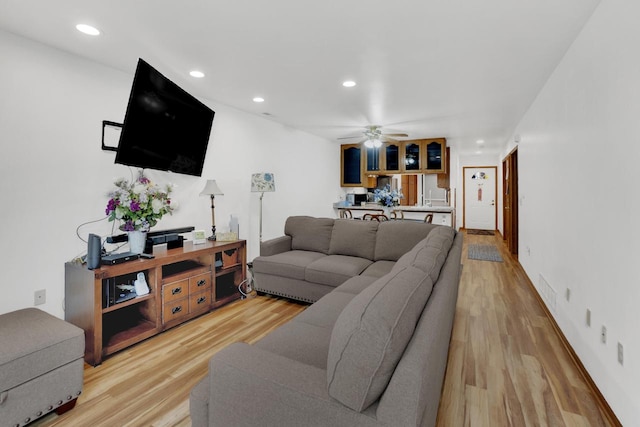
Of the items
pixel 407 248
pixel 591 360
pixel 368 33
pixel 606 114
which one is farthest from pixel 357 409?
pixel 407 248

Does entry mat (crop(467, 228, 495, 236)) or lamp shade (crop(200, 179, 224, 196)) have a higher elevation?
lamp shade (crop(200, 179, 224, 196))

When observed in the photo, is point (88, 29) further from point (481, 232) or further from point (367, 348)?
point (481, 232)

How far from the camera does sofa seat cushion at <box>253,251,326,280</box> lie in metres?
3.30

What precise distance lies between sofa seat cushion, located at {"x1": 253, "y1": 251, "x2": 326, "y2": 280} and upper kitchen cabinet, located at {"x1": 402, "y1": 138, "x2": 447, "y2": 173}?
3741 millimetres

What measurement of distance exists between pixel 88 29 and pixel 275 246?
8.31ft

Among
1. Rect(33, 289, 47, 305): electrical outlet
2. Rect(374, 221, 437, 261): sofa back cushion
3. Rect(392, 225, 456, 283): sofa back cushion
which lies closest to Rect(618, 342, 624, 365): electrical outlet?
Rect(392, 225, 456, 283): sofa back cushion

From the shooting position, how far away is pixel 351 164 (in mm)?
7336

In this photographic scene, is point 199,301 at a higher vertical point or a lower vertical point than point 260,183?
lower

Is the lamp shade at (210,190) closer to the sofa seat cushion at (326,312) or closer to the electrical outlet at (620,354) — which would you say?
the sofa seat cushion at (326,312)

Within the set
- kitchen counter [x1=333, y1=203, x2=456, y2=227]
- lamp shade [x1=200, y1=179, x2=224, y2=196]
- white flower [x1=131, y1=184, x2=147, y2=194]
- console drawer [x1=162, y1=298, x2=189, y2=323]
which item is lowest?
console drawer [x1=162, y1=298, x2=189, y2=323]

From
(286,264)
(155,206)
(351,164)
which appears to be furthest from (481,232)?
(155,206)

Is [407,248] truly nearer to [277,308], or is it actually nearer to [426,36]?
[277,308]

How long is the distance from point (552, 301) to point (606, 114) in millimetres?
1882

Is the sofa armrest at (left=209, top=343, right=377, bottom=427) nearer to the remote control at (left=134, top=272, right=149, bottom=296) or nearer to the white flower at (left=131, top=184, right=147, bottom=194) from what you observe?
the remote control at (left=134, top=272, right=149, bottom=296)
